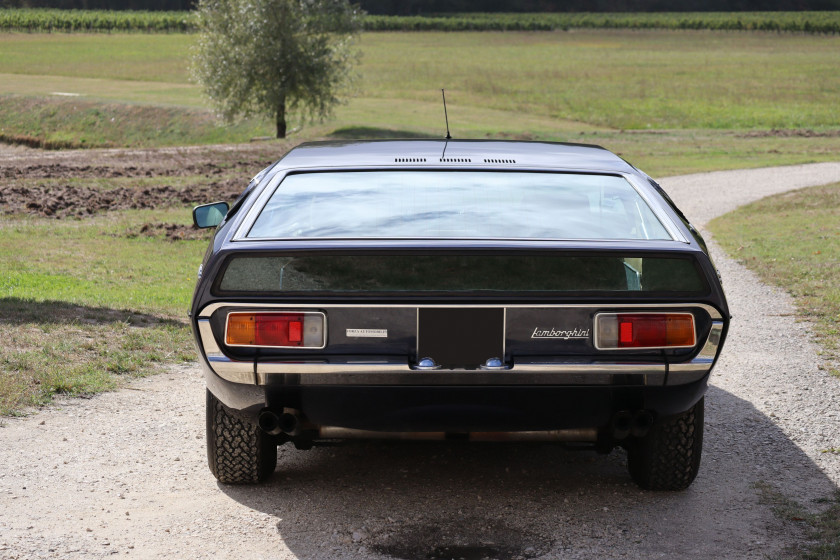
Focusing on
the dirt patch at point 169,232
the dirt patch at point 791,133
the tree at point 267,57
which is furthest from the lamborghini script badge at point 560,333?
the dirt patch at point 791,133

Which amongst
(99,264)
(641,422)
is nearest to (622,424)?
(641,422)

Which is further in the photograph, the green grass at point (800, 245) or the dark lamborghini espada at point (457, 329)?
the green grass at point (800, 245)

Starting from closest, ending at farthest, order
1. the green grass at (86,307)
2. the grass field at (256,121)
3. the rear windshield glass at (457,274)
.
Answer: the rear windshield glass at (457,274), the green grass at (86,307), the grass field at (256,121)

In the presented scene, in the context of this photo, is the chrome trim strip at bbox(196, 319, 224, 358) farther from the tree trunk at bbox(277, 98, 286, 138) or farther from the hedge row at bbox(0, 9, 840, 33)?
the hedge row at bbox(0, 9, 840, 33)

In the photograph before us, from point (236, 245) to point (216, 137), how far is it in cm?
3765

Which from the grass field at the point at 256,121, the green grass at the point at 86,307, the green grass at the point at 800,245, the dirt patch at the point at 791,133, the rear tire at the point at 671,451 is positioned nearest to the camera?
the rear tire at the point at 671,451

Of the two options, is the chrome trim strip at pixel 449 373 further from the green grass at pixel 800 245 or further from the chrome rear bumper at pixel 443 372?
the green grass at pixel 800 245

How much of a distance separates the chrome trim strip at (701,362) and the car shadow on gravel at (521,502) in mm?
623

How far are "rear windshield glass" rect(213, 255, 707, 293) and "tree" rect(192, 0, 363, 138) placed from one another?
35.6 m

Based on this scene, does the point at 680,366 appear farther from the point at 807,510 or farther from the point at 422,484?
the point at 422,484

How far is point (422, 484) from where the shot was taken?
454 centimetres

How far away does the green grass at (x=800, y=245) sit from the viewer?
9.09m

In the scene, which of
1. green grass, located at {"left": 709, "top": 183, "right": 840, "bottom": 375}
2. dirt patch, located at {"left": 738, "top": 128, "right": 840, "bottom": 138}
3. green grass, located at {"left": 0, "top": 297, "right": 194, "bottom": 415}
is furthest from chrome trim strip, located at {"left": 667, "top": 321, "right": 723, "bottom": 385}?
dirt patch, located at {"left": 738, "top": 128, "right": 840, "bottom": 138}

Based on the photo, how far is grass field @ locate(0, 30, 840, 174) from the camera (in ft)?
120
